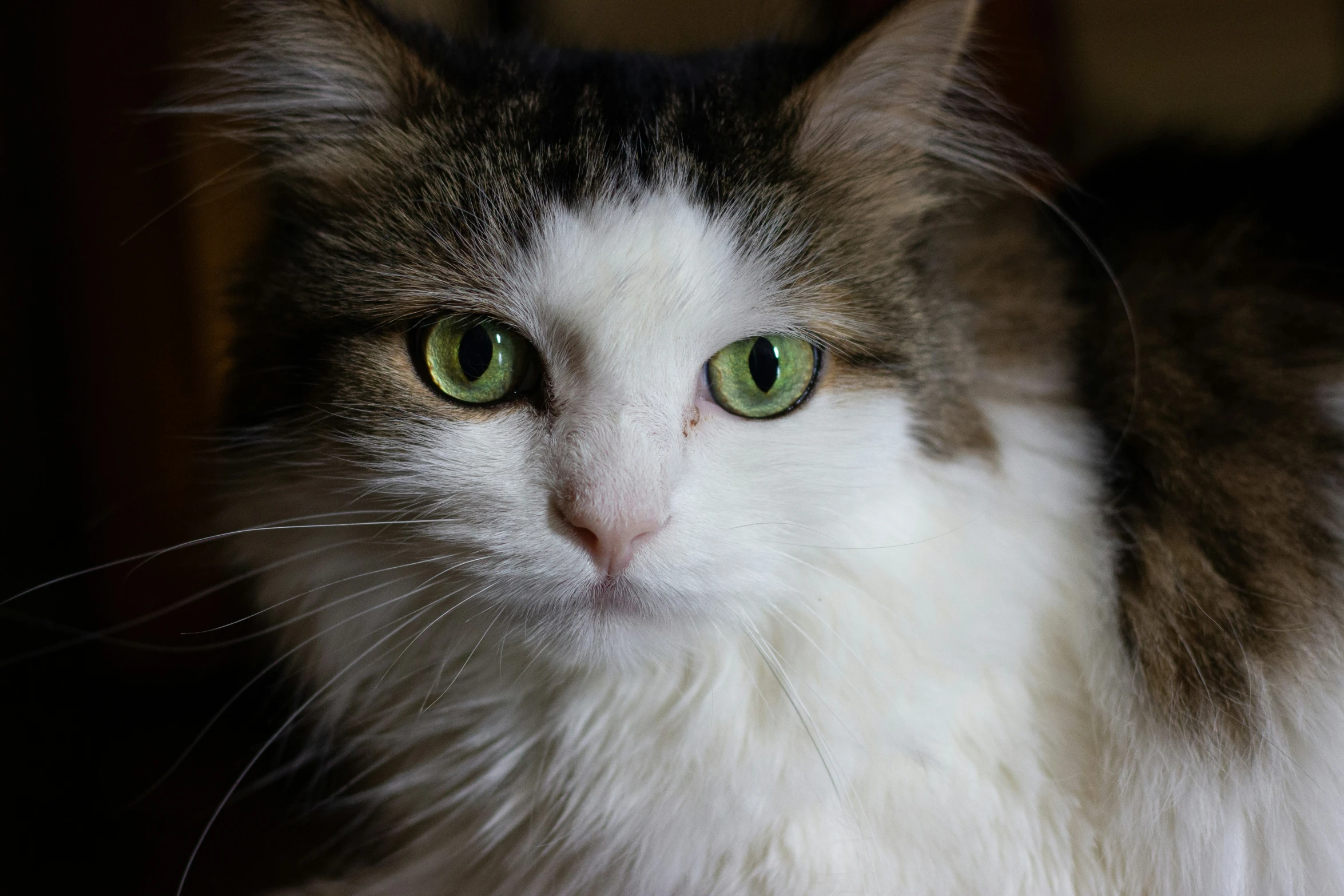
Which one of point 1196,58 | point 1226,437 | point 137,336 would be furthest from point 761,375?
point 1196,58

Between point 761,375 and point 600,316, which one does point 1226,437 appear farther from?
point 600,316

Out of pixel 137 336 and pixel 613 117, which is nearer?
pixel 613 117

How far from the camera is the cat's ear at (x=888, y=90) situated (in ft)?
2.59

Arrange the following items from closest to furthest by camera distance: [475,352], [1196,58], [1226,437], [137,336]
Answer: [475,352] < [1226,437] < [137,336] < [1196,58]

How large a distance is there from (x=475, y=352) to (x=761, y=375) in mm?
247

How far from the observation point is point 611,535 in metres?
0.68

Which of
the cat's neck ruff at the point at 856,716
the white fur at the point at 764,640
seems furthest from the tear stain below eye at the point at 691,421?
the cat's neck ruff at the point at 856,716

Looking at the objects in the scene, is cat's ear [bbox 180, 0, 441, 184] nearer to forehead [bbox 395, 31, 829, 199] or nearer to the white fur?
forehead [bbox 395, 31, 829, 199]

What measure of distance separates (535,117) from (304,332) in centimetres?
29

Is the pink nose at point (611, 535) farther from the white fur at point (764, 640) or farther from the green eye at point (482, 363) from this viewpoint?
the green eye at point (482, 363)

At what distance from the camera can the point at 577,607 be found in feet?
2.43

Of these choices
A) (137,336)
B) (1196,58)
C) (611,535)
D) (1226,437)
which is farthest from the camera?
(1196,58)

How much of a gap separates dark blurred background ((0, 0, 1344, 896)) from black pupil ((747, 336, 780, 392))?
800mm

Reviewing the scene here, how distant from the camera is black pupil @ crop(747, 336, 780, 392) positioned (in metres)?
0.79
